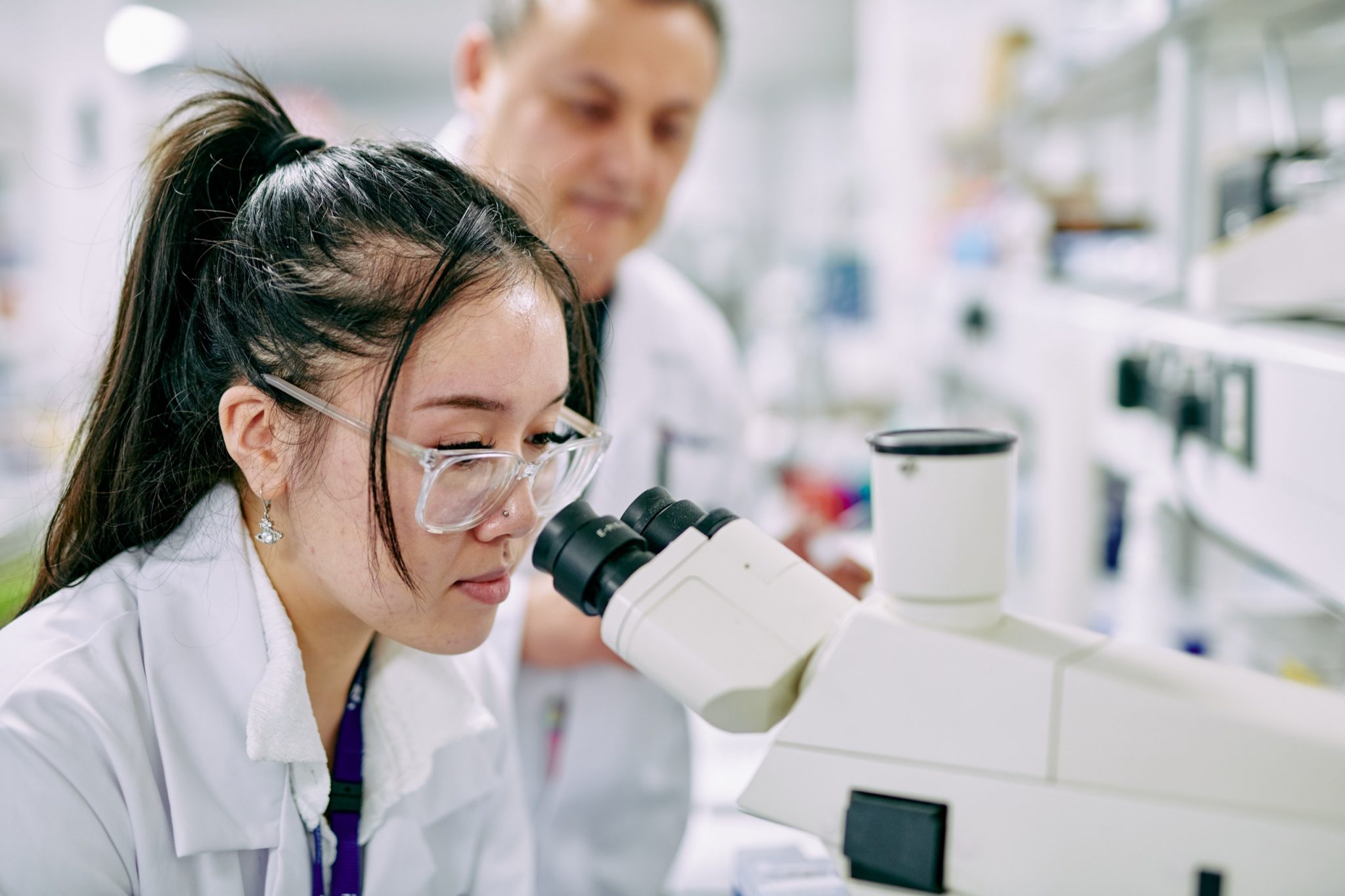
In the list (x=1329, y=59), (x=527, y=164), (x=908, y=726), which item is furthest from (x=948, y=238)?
(x=908, y=726)

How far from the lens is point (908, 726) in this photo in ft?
2.08

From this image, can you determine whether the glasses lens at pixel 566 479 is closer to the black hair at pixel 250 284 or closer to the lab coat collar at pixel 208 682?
the black hair at pixel 250 284

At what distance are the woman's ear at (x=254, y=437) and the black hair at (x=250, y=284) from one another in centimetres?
2

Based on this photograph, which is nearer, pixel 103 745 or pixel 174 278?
pixel 103 745

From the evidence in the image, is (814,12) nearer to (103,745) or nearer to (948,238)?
(948,238)

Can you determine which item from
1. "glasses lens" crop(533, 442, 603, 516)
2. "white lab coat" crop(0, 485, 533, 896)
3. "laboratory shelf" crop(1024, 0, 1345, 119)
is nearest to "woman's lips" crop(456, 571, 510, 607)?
"glasses lens" crop(533, 442, 603, 516)

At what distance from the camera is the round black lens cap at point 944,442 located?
0.63 meters

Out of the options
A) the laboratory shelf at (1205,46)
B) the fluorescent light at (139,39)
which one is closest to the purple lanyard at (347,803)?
the laboratory shelf at (1205,46)

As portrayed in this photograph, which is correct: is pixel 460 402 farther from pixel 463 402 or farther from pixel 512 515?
pixel 512 515

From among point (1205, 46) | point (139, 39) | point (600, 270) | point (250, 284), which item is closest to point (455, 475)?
point (250, 284)

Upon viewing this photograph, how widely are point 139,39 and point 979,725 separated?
4888 mm

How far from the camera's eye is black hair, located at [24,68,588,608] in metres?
0.89

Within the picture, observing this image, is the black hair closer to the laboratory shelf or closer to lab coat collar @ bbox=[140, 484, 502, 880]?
lab coat collar @ bbox=[140, 484, 502, 880]

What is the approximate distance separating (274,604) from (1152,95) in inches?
82.0
